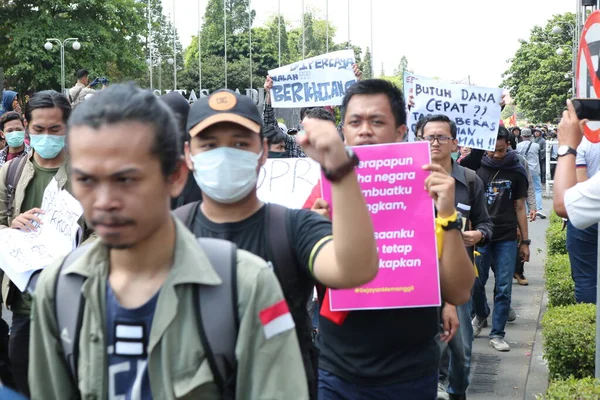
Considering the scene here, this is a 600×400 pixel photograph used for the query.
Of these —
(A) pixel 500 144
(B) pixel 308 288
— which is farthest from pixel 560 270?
(B) pixel 308 288

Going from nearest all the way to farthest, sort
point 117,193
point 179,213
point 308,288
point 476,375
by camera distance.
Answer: point 117,193 < point 308,288 < point 179,213 < point 476,375

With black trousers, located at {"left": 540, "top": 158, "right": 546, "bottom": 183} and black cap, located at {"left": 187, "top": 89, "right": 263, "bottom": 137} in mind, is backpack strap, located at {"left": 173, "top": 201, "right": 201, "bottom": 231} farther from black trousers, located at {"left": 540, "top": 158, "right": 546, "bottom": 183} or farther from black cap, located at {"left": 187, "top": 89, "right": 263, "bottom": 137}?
black trousers, located at {"left": 540, "top": 158, "right": 546, "bottom": 183}

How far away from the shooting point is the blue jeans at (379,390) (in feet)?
11.6

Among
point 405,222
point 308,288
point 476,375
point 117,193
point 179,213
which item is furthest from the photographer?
point 476,375

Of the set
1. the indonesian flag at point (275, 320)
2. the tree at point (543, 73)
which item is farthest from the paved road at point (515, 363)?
the tree at point (543, 73)

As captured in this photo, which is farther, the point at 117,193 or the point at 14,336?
the point at 14,336

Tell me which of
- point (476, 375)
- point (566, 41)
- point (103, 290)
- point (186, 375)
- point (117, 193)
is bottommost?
point (476, 375)

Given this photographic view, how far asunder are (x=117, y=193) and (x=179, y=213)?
124cm

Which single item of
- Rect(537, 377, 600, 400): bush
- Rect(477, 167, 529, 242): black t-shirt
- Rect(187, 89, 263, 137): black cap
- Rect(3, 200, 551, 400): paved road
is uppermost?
Rect(187, 89, 263, 137): black cap

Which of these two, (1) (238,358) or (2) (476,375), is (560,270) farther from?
(1) (238,358)

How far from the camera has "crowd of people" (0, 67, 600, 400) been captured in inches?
82.2

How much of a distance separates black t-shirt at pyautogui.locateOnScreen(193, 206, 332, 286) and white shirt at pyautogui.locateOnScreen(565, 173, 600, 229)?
1.65m

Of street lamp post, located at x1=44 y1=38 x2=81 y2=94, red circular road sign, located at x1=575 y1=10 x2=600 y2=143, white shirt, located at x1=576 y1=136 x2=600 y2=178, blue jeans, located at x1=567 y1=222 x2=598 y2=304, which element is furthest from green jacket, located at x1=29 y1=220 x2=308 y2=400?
street lamp post, located at x1=44 y1=38 x2=81 y2=94

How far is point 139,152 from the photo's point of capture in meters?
2.08
